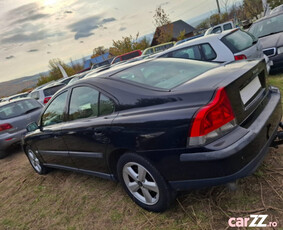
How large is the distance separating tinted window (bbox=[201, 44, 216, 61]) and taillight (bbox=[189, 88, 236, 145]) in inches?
160

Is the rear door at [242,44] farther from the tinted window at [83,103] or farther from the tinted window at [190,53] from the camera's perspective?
the tinted window at [83,103]

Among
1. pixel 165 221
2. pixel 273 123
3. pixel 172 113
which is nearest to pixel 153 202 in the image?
pixel 165 221

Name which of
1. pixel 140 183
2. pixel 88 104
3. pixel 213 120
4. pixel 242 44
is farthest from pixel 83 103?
pixel 242 44

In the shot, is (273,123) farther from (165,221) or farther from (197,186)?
(165,221)

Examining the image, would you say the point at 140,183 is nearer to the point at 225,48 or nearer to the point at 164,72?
the point at 164,72

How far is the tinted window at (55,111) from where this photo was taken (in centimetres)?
345

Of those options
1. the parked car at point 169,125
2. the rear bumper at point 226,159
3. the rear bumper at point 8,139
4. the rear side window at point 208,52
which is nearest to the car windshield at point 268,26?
the rear side window at point 208,52

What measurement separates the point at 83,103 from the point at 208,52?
3969 millimetres

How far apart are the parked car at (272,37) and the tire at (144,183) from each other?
5.49 meters

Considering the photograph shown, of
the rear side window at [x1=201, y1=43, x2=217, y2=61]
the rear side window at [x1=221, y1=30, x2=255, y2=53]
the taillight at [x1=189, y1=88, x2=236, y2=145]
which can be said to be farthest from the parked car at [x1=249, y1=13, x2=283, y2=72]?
the taillight at [x1=189, y1=88, x2=236, y2=145]

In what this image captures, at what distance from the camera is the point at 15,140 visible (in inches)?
243
